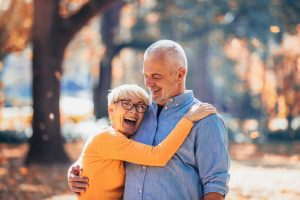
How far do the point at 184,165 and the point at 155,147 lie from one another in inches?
7.9

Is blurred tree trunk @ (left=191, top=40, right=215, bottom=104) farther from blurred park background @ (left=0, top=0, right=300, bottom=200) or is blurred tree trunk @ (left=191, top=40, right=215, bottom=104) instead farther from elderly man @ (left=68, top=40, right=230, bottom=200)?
elderly man @ (left=68, top=40, right=230, bottom=200)

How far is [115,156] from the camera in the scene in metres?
3.60

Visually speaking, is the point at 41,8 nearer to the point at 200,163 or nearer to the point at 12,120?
the point at 200,163

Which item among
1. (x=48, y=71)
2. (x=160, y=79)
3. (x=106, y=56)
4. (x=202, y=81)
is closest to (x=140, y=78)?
(x=202, y=81)

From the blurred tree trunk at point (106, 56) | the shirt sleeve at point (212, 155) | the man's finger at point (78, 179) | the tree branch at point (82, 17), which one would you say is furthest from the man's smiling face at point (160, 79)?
the blurred tree trunk at point (106, 56)

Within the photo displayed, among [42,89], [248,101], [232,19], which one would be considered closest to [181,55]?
[42,89]

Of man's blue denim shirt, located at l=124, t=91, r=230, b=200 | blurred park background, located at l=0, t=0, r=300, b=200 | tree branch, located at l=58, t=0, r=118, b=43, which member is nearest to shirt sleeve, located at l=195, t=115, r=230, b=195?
man's blue denim shirt, located at l=124, t=91, r=230, b=200

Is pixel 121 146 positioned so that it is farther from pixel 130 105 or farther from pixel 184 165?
pixel 184 165

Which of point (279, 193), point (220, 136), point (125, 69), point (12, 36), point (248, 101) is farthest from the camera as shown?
point (125, 69)

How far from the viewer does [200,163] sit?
11.2 feet

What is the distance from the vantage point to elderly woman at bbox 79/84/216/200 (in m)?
3.44

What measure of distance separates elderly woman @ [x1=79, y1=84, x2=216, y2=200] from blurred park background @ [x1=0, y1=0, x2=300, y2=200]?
2262 millimetres

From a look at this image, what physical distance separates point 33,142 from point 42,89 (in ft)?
4.44

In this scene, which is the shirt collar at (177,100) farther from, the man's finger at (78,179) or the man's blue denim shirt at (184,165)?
the man's finger at (78,179)
